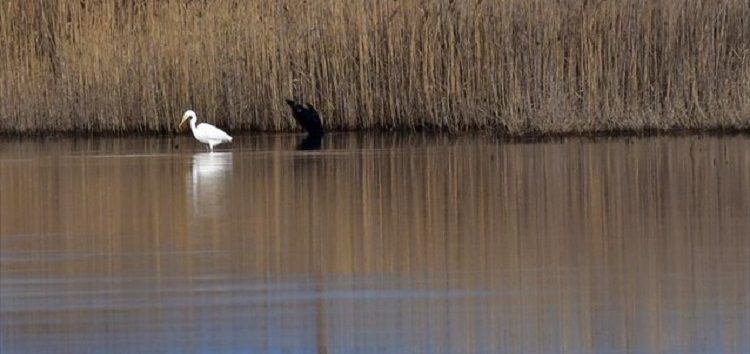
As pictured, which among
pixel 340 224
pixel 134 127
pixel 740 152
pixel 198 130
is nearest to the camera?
pixel 340 224

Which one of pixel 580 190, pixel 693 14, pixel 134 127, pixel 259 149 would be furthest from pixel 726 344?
pixel 134 127

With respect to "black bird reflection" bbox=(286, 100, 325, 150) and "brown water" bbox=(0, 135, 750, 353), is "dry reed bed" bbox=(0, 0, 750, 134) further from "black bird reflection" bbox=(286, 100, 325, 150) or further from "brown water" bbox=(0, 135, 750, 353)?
"brown water" bbox=(0, 135, 750, 353)

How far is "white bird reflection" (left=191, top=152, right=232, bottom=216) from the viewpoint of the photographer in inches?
443

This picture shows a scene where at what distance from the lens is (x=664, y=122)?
56.1ft

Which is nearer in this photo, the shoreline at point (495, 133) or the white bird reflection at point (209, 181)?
the white bird reflection at point (209, 181)

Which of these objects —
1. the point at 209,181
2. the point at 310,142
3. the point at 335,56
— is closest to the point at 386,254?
the point at 209,181

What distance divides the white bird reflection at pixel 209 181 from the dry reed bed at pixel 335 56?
311cm

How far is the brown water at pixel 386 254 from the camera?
6.59 meters

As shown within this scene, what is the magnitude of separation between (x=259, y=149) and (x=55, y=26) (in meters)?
4.73

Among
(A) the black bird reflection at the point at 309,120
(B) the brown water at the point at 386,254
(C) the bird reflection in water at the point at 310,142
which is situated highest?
(A) the black bird reflection at the point at 309,120

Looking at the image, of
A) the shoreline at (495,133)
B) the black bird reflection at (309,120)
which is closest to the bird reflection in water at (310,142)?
the black bird reflection at (309,120)

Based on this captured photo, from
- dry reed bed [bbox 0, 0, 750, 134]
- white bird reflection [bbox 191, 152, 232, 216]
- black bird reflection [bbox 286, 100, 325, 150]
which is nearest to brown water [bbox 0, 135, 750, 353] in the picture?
white bird reflection [bbox 191, 152, 232, 216]

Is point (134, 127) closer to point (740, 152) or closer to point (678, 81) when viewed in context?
point (678, 81)

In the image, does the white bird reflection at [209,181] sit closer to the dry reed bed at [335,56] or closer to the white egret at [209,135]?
the white egret at [209,135]
